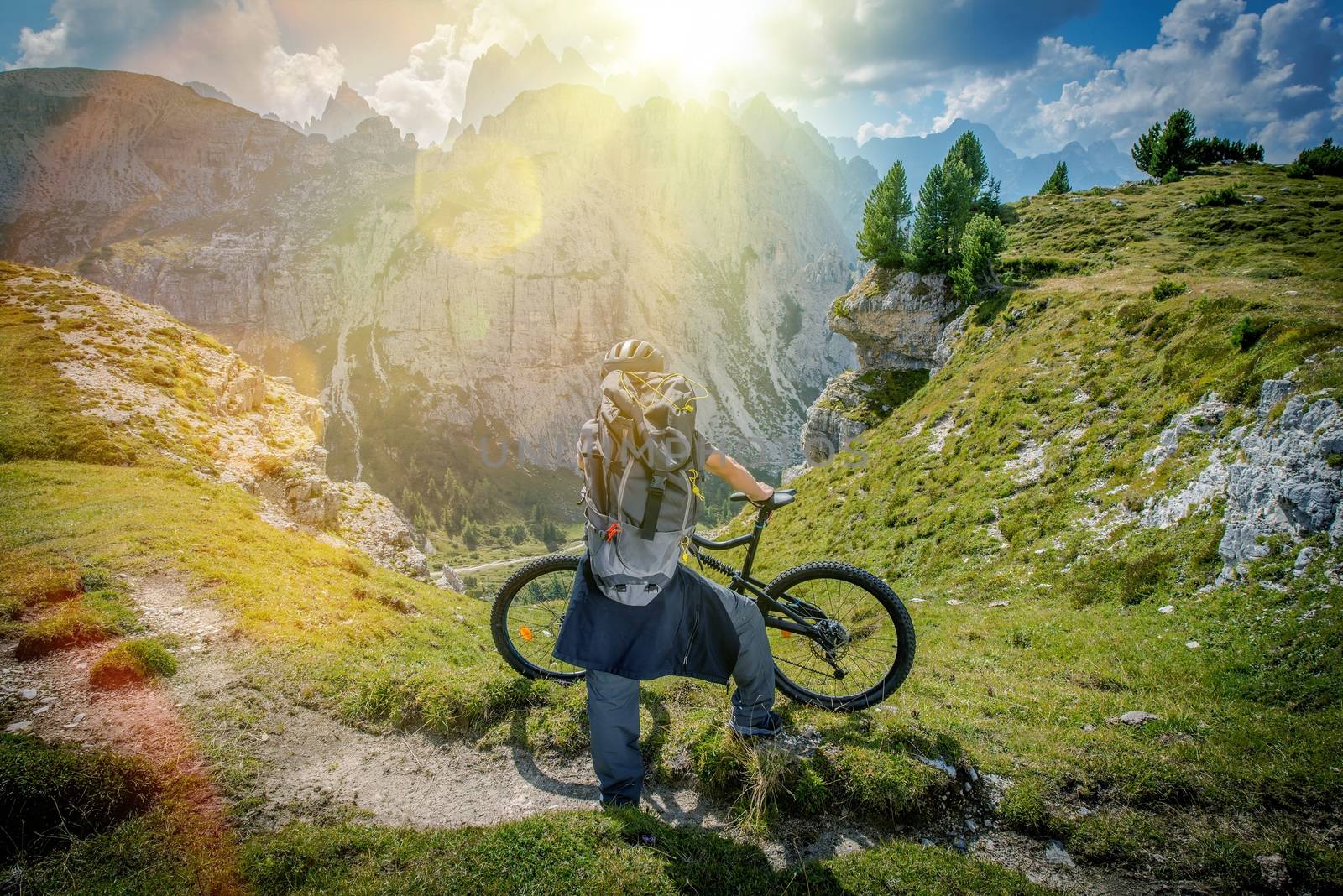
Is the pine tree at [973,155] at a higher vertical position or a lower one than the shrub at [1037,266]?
higher

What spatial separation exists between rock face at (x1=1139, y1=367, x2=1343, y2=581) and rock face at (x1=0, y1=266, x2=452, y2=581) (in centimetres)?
2322

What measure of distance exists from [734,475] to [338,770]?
5514 millimetres

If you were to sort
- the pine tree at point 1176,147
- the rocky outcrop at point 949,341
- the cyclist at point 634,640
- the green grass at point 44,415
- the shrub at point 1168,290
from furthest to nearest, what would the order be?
the pine tree at point 1176,147 < the rocky outcrop at point 949,341 < the shrub at point 1168,290 < the green grass at point 44,415 < the cyclist at point 634,640

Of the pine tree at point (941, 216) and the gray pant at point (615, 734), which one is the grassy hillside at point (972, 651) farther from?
the pine tree at point (941, 216)

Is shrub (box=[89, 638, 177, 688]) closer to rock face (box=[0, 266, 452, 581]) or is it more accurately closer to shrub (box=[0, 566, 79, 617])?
shrub (box=[0, 566, 79, 617])

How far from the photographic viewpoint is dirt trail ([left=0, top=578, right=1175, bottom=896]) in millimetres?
4883

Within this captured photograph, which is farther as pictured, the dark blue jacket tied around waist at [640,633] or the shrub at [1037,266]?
the shrub at [1037,266]

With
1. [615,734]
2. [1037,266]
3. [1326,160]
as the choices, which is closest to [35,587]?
[615,734]

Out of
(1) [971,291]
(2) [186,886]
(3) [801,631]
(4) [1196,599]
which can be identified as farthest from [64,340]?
(1) [971,291]

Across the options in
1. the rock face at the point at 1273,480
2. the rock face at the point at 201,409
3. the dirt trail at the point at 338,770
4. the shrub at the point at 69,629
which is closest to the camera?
the dirt trail at the point at 338,770

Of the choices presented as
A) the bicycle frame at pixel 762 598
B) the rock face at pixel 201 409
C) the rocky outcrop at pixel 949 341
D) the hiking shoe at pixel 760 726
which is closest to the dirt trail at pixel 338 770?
the hiking shoe at pixel 760 726

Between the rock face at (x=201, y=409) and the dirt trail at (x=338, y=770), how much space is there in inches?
428

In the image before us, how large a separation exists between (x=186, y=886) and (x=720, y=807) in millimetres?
4379

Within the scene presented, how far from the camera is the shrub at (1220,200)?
154 ft
